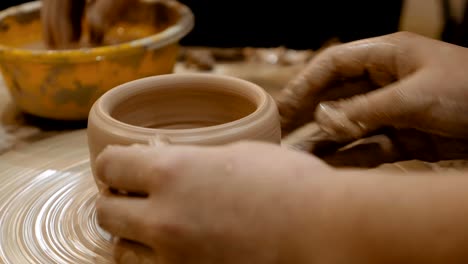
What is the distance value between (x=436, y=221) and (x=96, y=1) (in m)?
1.29

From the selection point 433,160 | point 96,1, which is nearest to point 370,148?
point 433,160

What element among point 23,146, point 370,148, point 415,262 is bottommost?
point 23,146

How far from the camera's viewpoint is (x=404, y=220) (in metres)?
0.61

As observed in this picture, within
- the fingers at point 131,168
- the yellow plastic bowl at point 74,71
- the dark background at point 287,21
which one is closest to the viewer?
the fingers at point 131,168

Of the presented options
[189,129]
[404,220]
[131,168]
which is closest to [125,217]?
[131,168]

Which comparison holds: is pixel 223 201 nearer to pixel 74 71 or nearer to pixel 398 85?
pixel 398 85

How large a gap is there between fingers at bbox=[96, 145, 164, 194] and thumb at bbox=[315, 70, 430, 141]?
1.16ft

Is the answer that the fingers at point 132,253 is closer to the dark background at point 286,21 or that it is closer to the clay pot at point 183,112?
the clay pot at point 183,112

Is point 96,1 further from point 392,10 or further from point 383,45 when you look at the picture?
point 392,10

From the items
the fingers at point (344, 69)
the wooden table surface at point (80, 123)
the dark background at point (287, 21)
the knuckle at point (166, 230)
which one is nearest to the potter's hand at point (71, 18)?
the wooden table surface at point (80, 123)

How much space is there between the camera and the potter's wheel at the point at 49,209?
938 mm

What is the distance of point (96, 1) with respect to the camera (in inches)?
63.4

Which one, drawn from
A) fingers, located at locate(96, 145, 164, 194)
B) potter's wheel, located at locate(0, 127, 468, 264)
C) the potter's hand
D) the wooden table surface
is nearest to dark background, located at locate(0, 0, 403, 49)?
the wooden table surface

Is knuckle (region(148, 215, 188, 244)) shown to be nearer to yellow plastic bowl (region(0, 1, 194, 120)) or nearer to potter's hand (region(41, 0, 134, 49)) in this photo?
yellow plastic bowl (region(0, 1, 194, 120))
